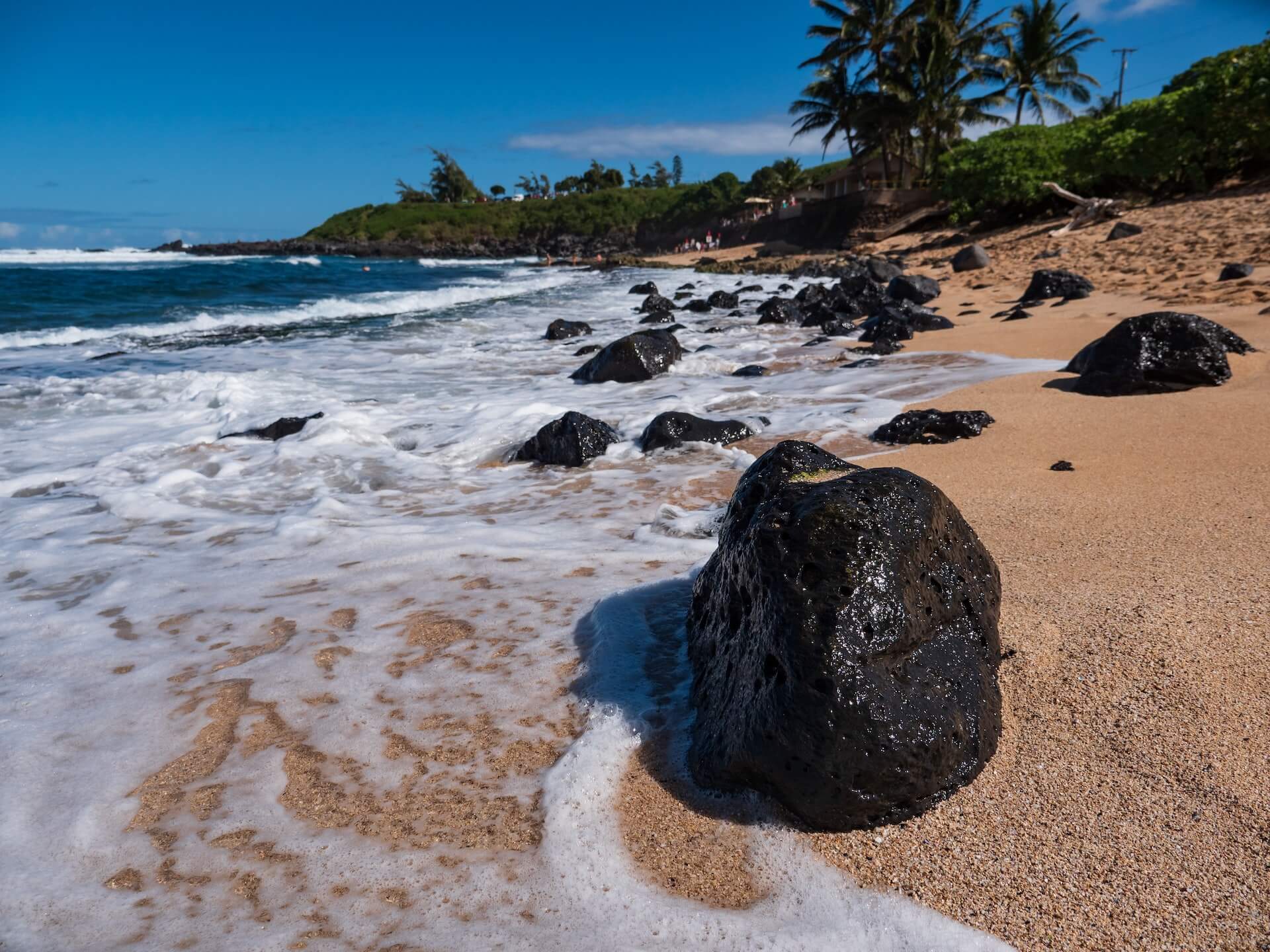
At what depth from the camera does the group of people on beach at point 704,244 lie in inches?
1922

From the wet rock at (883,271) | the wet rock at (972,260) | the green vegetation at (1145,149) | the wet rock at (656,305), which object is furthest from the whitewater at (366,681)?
the green vegetation at (1145,149)

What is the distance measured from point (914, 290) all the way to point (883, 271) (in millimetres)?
5181

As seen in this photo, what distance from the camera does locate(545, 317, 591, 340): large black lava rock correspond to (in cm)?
1169

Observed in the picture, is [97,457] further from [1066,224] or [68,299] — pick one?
[1066,224]

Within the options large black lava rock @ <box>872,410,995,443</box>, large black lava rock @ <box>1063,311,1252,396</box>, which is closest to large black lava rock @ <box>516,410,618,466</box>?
large black lava rock @ <box>872,410,995,443</box>

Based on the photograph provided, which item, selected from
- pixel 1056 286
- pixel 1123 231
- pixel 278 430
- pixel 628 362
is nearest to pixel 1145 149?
pixel 1123 231

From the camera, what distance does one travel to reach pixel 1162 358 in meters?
4.61

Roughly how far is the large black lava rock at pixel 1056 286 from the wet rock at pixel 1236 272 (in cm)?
133

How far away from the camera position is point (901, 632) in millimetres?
1715

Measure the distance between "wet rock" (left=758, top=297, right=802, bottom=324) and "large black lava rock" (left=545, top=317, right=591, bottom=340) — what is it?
2.84 meters

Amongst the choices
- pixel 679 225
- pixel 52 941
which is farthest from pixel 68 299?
pixel 679 225

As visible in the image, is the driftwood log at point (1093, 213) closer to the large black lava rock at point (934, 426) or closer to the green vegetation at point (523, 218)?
the large black lava rock at point (934, 426)

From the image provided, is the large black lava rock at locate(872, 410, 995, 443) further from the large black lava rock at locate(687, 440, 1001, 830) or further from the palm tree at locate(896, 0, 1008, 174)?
the palm tree at locate(896, 0, 1008, 174)

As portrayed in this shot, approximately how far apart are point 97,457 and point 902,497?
5878 mm
